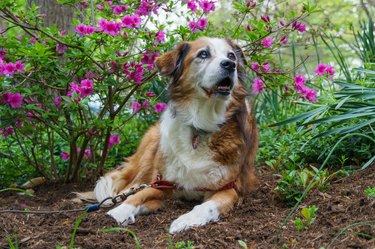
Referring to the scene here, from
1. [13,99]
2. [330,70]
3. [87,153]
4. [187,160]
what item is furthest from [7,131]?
[330,70]

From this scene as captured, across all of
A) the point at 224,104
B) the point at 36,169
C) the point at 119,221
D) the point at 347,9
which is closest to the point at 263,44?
the point at 224,104

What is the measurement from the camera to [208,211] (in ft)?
11.1

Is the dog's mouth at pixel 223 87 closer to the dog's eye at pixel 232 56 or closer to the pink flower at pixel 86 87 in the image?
the dog's eye at pixel 232 56

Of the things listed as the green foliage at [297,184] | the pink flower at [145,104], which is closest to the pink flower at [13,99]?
the pink flower at [145,104]

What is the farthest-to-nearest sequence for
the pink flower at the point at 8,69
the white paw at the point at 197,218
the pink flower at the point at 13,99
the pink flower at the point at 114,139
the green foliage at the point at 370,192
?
1. the pink flower at the point at 114,139
2. the pink flower at the point at 13,99
3. the pink flower at the point at 8,69
4. the white paw at the point at 197,218
5. the green foliage at the point at 370,192

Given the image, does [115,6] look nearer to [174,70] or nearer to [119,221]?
[174,70]

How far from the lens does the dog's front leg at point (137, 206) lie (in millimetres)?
3430

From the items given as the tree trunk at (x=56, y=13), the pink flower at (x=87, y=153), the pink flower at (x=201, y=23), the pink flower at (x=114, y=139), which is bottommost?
the pink flower at (x=87, y=153)

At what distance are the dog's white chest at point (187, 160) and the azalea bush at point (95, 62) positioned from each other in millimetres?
538

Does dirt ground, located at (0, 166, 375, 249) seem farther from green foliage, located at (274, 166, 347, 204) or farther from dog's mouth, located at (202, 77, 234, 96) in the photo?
dog's mouth, located at (202, 77, 234, 96)

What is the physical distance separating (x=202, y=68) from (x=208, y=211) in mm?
1129

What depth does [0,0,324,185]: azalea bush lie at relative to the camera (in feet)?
12.2

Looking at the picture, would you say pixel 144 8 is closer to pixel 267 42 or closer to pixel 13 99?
pixel 267 42

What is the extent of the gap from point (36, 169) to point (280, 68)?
2.54 m
